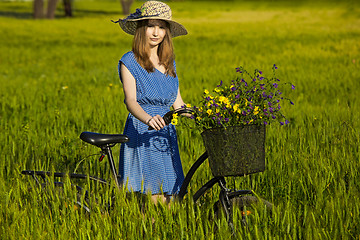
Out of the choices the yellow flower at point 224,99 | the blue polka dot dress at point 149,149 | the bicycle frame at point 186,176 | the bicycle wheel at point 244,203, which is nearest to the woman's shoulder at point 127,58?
the blue polka dot dress at point 149,149

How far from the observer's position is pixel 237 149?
2.84 m

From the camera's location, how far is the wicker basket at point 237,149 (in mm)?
2846

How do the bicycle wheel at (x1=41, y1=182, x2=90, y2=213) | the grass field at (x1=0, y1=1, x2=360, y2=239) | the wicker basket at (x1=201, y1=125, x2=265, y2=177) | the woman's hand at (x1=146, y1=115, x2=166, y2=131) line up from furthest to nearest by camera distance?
the bicycle wheel at (x1=41, y1=182, x2=90, y2=213) < the grass field at (x1=0, y1=1, x2=360, y2=239) < the woman's hand at (x1=146, y1=115, x2=166, y2=131) < the wicker basket at (x1=201, y1=125, x2=265, y2=177)

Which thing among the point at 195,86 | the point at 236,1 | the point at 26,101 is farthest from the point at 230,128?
the point at 236,1

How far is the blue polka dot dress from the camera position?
3660 millimetres

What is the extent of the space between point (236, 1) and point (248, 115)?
57080 millimetres


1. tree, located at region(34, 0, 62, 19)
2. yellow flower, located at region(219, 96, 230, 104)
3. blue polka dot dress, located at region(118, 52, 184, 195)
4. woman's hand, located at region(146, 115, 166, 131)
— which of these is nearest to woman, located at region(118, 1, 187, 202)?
blue polka dot dress, located at region(118, 52, 184, 195)

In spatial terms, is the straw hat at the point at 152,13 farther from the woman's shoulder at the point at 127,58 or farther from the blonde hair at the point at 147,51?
the woman's shoulder at the point at 127,58

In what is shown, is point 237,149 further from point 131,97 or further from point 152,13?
point 152,13

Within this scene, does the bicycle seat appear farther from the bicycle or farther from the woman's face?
the woman's face

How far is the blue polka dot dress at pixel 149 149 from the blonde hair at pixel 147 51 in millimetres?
40

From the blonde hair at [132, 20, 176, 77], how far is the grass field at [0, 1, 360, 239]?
0.80m

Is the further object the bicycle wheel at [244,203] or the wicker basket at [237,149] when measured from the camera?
the bicycle wheel at [244,203]

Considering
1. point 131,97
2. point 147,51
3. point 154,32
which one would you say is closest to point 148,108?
point 131,97
